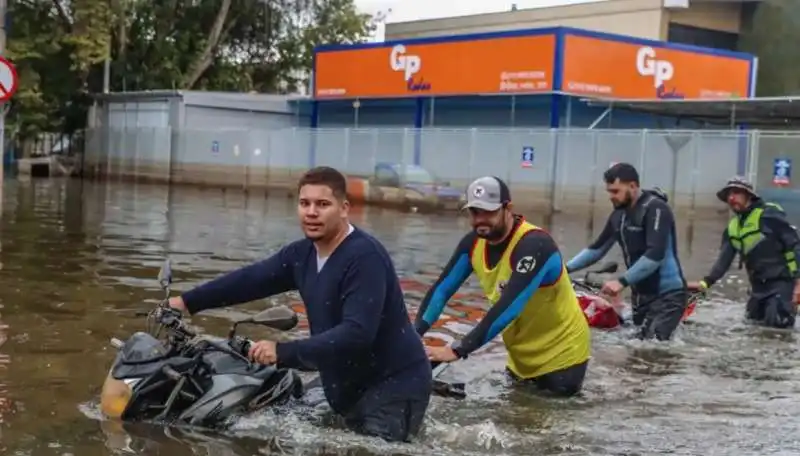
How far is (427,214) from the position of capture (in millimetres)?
28688

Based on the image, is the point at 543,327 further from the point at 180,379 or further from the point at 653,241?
the point at 180,379

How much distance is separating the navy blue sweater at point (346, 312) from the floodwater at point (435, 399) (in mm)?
359

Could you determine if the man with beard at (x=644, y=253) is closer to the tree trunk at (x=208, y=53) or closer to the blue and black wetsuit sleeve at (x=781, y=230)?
the blue and black wetsuit sleeve at (x=781, y=230)

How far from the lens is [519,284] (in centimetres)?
643

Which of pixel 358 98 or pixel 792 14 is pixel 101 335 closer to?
pixel 358 98

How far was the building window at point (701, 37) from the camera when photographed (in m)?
48.9

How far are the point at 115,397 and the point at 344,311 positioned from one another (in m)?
1.51

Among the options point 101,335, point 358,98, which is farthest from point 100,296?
point 358,98

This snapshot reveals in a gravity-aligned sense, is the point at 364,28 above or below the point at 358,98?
above

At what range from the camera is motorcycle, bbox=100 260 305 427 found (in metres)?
5.76

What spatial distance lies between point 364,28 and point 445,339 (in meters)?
42.7

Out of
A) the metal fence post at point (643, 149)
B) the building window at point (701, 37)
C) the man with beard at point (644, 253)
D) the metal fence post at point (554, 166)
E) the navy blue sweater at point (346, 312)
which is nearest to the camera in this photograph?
the navy blue sweater at point (346, 312)

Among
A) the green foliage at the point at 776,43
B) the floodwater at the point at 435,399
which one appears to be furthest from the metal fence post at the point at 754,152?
the green foliage at the point at 776,43

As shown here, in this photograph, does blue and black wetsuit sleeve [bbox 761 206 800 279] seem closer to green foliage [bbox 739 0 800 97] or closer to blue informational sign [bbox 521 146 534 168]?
blue informational sign [bbox 521 146 534 168]
